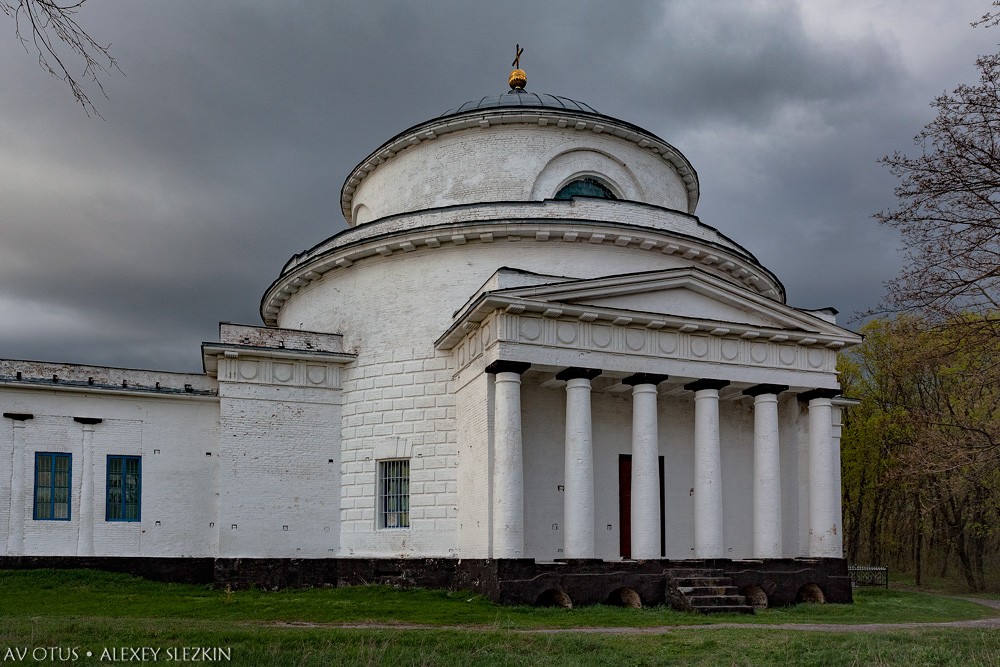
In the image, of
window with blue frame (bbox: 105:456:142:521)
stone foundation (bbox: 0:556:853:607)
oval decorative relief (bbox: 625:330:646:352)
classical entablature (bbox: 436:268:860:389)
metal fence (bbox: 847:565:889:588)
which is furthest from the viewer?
metal fence (bbox: 847:565:889:588)

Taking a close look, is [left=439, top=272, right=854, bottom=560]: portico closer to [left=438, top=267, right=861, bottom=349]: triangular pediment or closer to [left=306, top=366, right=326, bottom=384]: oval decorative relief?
[left=438, top=267, right=861, bottom=349]: triangular pediment

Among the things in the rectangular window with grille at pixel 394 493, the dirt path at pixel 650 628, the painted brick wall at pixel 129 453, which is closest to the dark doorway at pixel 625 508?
the rectangular window with grille at pixel 394 493

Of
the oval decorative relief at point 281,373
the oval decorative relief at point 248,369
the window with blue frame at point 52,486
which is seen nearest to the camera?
the window with blue frame at point 52,486

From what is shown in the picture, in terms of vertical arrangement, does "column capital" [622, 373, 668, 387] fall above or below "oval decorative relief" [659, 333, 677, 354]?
below

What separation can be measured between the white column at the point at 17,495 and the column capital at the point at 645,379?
49.7 feet

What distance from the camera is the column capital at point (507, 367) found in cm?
2031

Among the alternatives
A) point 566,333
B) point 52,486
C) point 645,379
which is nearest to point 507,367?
point 566,333

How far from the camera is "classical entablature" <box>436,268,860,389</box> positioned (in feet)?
67.8

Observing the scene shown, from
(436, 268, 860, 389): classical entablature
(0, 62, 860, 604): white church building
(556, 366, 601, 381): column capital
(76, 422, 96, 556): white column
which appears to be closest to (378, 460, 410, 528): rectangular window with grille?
(0, 62, 860, 604): white church building

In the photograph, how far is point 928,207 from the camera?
12.7 m

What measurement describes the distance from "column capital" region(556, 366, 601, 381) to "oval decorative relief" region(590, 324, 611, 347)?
63cm

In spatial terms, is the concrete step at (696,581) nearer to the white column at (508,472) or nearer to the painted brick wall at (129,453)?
the white column at (508,472)

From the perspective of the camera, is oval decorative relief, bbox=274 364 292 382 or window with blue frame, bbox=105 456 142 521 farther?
oval decorative relief, bbox=274 364 292 382

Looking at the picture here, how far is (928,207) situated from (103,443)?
20.1m
